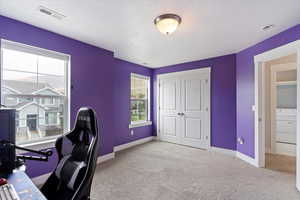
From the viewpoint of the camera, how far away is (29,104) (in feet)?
7.84

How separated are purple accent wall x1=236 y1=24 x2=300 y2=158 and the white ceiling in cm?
19

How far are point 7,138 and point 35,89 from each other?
1478mm

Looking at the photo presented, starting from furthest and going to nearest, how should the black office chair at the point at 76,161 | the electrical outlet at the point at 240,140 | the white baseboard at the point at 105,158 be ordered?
the electrical outlet at the point at 240,140 → the white baseboard at the point at 105,158 → the black office chair at the point at 76,161

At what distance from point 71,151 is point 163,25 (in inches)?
70.8

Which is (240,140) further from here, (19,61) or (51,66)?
(19,61)

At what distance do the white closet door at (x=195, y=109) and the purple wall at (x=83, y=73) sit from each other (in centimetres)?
189

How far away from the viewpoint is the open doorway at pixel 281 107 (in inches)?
145

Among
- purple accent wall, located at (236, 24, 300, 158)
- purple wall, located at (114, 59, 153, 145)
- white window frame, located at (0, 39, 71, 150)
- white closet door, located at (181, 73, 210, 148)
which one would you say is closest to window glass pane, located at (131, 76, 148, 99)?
purple wall, located at (114, 59, 153, 145)

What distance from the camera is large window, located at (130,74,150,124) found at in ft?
15.6

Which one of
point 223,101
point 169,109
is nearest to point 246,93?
point 223,101

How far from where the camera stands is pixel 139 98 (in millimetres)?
5012

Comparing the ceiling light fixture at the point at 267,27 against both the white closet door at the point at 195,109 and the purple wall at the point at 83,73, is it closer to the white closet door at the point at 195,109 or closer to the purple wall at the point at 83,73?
the white closet door at the point at 195,109

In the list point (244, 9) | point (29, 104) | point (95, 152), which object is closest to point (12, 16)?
point (29, 104)

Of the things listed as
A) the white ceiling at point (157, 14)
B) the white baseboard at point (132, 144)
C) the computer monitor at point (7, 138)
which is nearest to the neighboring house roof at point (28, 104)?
the white ceiling at point (157, 14)
